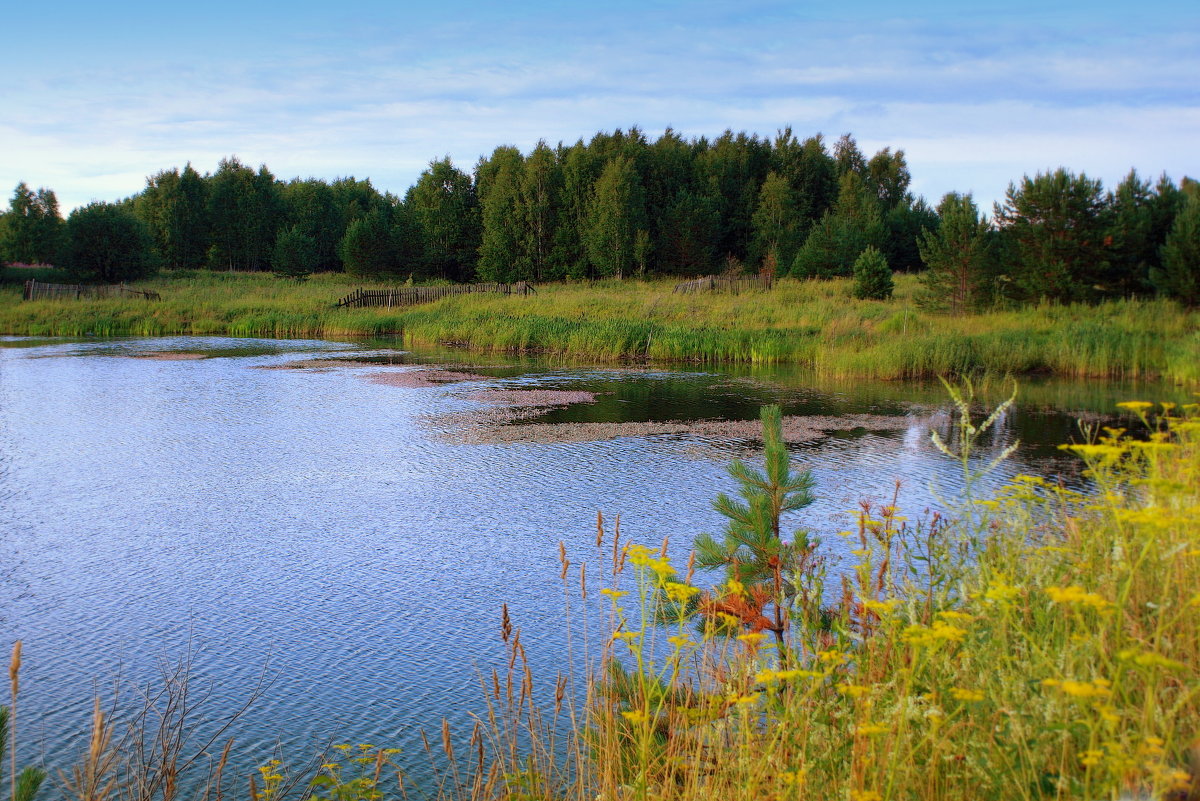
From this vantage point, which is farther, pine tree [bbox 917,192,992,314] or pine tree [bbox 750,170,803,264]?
pine tree [bbox 750,170,803,264]

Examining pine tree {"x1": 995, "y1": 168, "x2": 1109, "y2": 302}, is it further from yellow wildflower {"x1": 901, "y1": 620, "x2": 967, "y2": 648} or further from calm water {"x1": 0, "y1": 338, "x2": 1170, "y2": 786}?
yellow wildflower {"x1": 901, "y1": 620, "x2": 967, "y2": 648}

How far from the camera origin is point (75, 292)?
34594 millimetres

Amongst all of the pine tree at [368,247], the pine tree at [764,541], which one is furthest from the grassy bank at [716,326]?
the pine tree at [764,541]

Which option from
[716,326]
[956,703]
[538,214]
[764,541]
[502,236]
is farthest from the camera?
[538,214]

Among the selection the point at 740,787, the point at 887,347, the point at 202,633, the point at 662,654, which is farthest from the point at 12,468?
the point at 887,347

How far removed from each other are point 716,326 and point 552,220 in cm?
2588

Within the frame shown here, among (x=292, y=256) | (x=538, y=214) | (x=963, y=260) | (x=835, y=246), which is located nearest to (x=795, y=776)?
(x=963, y=260)

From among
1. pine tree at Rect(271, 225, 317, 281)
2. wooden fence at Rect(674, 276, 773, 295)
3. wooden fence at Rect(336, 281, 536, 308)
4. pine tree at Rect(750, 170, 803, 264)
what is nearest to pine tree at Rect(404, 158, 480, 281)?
pine tree at Rect(271, 225, 317, 281)

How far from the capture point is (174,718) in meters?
4.21

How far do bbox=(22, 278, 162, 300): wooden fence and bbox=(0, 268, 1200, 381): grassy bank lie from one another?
0.83m

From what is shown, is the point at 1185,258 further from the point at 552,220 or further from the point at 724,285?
the point at 552,220

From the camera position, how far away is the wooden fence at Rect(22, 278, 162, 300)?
1346 inches

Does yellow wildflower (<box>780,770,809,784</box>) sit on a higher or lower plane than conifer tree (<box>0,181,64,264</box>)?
lower

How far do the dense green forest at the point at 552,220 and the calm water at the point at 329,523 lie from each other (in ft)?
62.2
